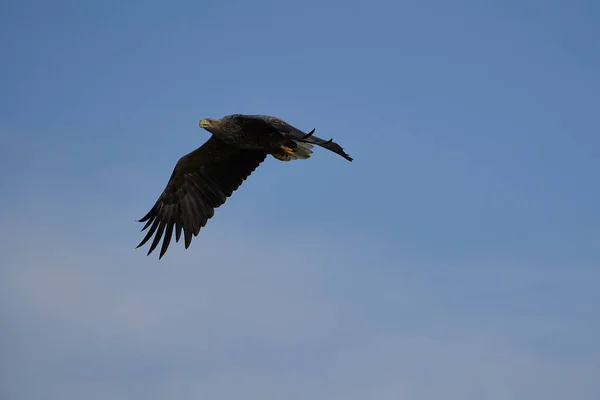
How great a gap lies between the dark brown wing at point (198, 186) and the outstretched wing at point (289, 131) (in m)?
1.63

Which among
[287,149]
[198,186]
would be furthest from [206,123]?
[198,186]

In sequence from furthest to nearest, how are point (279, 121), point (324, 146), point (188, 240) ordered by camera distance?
point (188, 240), point (279, 121), point (324, 146)

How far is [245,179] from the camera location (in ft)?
54.5

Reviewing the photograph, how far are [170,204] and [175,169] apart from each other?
675 millimetres

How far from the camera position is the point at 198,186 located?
16797mm

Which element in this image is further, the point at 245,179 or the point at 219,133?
the point at 245,179

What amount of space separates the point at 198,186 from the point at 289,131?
3.29 m

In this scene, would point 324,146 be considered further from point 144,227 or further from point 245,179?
point 144,227

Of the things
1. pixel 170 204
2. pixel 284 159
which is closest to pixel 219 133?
pixel 284 159

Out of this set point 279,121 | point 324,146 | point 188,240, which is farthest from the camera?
point 188,240

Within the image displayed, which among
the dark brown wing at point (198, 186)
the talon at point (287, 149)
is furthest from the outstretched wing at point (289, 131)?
the dark brown wing at point (198, 186)

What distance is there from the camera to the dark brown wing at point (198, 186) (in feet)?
54.1

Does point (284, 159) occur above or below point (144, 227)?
above

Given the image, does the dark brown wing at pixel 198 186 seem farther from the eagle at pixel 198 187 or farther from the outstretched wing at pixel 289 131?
the outstretched wing at pixel 289 131
